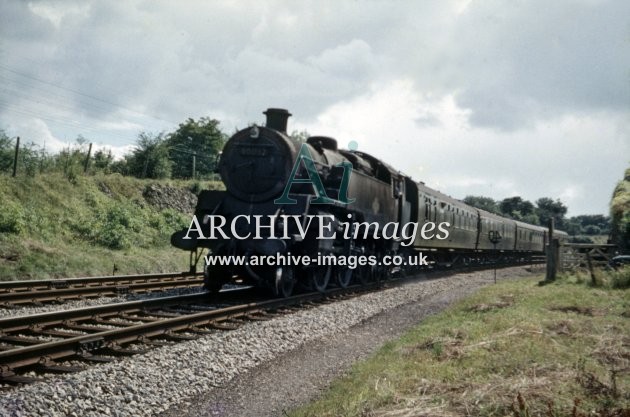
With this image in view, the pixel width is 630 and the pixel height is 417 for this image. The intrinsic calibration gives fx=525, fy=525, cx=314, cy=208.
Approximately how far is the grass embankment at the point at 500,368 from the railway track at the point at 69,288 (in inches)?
219

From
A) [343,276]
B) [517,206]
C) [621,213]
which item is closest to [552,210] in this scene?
[517,206]

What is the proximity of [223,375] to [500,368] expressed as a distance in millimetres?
2833

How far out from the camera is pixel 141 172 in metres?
27.1

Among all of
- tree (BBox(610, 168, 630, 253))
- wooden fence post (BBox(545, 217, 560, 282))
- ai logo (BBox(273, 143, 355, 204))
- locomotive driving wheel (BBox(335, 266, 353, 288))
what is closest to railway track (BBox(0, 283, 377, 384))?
ai logo (BBox(273, 143, 355, 204))

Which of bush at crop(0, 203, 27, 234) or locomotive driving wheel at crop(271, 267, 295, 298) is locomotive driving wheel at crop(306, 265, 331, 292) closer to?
locomotive driving wheel at crop(271, 267, 295, 298)

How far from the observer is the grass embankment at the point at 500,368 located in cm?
368

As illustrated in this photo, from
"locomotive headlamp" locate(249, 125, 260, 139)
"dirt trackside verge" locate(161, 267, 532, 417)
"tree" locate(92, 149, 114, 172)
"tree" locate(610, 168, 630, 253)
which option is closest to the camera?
"dirt trackside verge" locate(161, 267, 532, 417)

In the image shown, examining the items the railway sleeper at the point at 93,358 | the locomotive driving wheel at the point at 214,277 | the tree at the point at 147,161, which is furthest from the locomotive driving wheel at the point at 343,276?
the tree at the point at 147,161

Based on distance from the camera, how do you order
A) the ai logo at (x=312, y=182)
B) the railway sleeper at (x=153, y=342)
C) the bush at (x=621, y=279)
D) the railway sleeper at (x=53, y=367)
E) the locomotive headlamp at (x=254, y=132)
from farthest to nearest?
1. the bush at (x=621, y=279)
2. the locomotive headlamp at (x=254, y=132)
3. the ai logo at (x=312, y=182)
4. the railway sleeper at (x=153, y=342)
5. the railway sleeper at (x=53, y=367)

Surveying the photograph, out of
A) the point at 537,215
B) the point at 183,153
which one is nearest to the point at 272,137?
the point at 183,153

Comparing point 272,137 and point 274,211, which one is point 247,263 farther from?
point 272,137

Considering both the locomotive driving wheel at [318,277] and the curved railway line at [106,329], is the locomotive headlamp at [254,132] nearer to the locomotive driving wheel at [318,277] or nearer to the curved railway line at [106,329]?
the locomotive driving wheel at [318,277]

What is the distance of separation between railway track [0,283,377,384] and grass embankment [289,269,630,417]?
7.95 feet

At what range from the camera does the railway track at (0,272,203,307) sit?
8.82 metres
